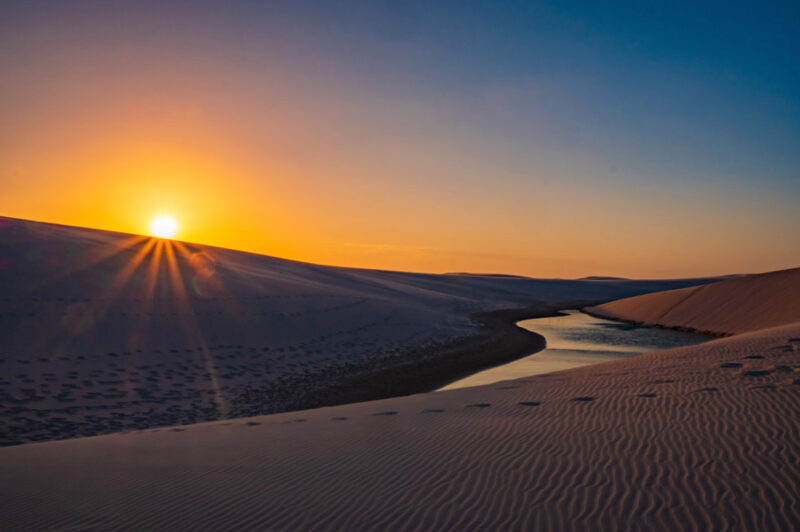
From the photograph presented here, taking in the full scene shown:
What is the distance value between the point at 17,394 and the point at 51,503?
8988mm

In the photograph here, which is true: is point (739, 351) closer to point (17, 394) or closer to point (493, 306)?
point (17, 394)

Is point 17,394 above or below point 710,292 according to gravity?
below

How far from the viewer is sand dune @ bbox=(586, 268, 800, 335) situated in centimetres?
2977

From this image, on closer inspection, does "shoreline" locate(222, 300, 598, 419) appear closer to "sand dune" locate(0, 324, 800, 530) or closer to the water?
the water

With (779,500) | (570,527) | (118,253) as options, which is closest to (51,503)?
(570,527)

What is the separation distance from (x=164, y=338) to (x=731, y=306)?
1303 inches

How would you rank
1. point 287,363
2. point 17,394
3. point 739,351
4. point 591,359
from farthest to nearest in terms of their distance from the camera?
point 591,359 < point 287,363 < point 739,351 < point 17,394

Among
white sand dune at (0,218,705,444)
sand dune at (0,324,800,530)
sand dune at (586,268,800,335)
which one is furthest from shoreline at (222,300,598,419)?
sand dune at (586,268,800,335)

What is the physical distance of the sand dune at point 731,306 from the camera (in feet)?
97.7

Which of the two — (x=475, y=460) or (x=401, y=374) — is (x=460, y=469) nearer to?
(x=475, y=460)

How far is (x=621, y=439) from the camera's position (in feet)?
22.0

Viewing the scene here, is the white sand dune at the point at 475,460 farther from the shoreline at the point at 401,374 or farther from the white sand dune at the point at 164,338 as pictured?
the shoreline at the point at 401,374

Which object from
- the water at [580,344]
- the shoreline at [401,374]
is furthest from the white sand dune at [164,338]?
the water at [580,344]

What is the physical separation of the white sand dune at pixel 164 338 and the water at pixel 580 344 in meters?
3.73
